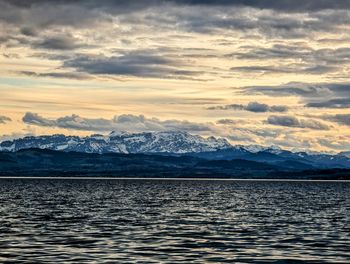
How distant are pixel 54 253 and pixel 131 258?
6.60 meters

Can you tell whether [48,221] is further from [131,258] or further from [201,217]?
[131,258]

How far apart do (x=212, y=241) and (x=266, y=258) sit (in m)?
11.8

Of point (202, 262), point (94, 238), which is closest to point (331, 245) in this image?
point (202, 262)

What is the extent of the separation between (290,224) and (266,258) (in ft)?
108

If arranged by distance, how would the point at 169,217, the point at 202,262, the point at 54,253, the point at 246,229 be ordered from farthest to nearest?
the point at 169,217 < the point at 246,229 < the point at 54,253 < the point at 202,262

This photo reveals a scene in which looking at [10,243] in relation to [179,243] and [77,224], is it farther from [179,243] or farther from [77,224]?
[77,224]

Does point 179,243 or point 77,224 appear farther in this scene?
point 77,224

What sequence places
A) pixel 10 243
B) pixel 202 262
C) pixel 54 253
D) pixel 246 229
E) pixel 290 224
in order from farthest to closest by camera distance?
1. pixel 290 224
2. pixel 246 229
3. pixel 10 243
4. pixel 54 253
5. pixel 202 262

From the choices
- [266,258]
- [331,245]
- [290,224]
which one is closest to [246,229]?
[290,224]

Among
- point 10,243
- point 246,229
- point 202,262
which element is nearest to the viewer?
point 202,262

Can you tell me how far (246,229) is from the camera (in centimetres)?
7894

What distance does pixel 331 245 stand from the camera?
63.3 meters

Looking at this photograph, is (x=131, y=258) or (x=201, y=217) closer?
(x=131, y=258)

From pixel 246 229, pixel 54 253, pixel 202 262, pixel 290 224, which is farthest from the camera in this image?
pixel 290 224
